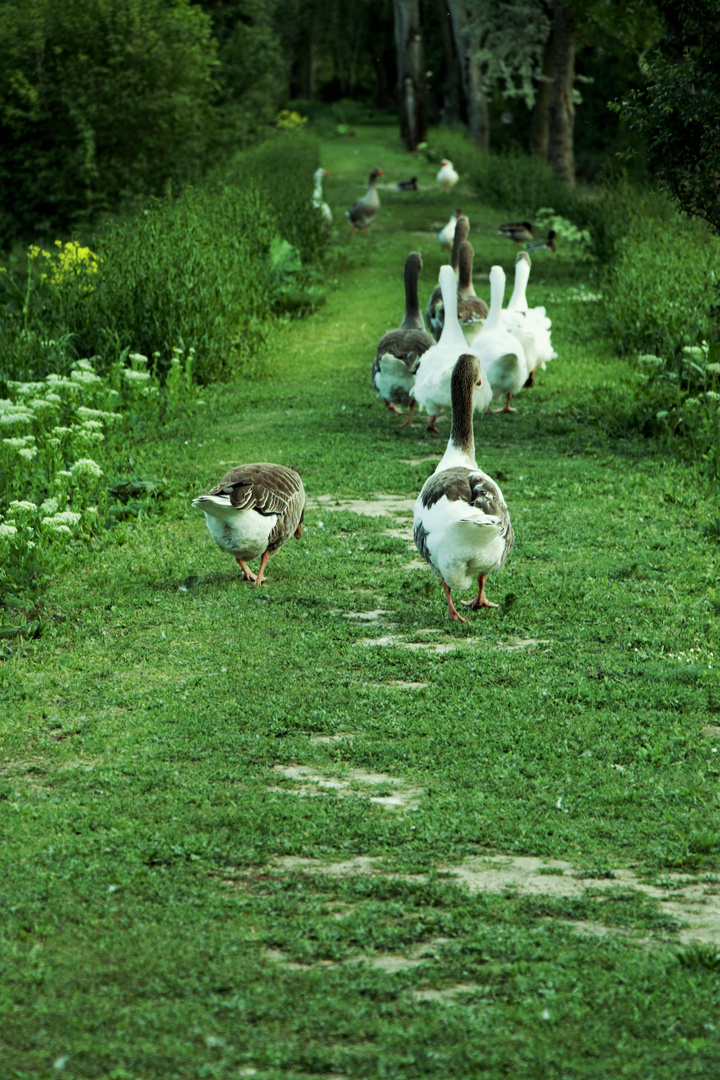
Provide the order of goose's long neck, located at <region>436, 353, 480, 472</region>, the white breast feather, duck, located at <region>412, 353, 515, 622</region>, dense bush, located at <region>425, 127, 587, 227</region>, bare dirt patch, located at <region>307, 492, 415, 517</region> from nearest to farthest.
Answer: duck, located at <region>412, 353, 515, 622</region>, the white breast feather, goose's long neck, located at <region>436, 353, 480, 472</region>, bare dirt patch, located at <region>307, 492, 415, 517</region>, dense bush, located at <region>425, 127, 587, 227</region>

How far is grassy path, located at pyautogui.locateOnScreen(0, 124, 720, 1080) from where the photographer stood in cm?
314

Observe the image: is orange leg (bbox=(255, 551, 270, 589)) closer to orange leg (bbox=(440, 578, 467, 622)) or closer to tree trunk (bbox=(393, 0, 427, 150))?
orange leg (bbox=(440, 578, 467, 622))

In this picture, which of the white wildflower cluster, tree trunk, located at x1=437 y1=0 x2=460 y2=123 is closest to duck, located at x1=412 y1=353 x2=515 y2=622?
the white wildflower cluster

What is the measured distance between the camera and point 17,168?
28.6 meters

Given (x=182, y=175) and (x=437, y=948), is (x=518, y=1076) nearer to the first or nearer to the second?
(x=437, y=948)

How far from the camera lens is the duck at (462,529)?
6.00 metres

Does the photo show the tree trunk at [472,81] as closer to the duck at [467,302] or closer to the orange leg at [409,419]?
the duck at [467,302]

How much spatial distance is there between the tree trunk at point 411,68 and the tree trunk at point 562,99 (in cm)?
1097

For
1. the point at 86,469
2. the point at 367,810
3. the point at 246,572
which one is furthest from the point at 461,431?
the point at 86,469

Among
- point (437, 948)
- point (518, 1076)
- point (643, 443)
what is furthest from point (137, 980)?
point (643, 443)

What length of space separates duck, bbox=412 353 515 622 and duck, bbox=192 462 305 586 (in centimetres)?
91

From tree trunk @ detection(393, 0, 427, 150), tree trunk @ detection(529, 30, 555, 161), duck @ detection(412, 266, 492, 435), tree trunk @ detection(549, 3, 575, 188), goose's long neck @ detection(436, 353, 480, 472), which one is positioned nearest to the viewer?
goose's long neck @ detection(436, 353, 480, 472)

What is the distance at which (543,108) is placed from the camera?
114ft

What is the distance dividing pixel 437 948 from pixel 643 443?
8125 millimetres
